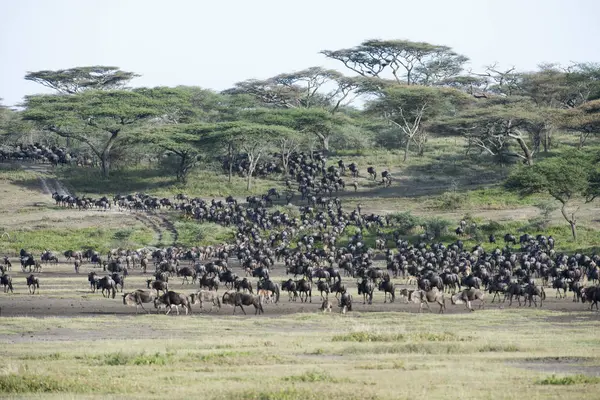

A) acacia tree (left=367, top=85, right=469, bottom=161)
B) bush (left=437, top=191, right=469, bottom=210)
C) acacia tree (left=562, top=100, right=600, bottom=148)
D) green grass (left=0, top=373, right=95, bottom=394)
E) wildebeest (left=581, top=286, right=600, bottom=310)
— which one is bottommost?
green grass (left=0, top=373, right=95, bottom=394)

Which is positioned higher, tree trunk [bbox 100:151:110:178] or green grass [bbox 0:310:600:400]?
tree trunk [bbox 100:151:110:178]

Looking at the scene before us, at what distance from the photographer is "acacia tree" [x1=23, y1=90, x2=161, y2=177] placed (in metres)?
91.3

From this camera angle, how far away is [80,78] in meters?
122

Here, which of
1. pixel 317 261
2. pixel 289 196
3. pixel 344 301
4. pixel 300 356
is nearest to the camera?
pixel 300 356

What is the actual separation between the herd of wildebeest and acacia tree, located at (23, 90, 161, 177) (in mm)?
11098

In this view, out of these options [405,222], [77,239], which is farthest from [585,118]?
[77,239]

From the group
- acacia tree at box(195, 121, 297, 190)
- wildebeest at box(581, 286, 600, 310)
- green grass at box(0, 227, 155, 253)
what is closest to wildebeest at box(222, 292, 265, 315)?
wildebeest at box(581, 286, 600, 310)

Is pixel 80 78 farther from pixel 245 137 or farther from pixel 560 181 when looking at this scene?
pixel 560 181

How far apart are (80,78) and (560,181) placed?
72170mm

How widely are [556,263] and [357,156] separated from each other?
156 feet

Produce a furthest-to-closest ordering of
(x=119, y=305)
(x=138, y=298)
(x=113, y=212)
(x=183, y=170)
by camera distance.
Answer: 1. (x=183, y=170)
2. (x=113, y=212)
3. (x=119, y=305)
4. (x=138, y=298)

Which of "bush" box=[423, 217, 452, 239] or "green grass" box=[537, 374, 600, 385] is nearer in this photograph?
"green grass" box=[537, 374, 600, 385]

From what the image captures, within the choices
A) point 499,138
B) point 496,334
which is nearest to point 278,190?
point 499,138

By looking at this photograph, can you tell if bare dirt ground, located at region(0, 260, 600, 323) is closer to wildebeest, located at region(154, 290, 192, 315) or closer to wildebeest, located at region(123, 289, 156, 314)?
wildebeest, located at region(123, 289, 156, 314)
